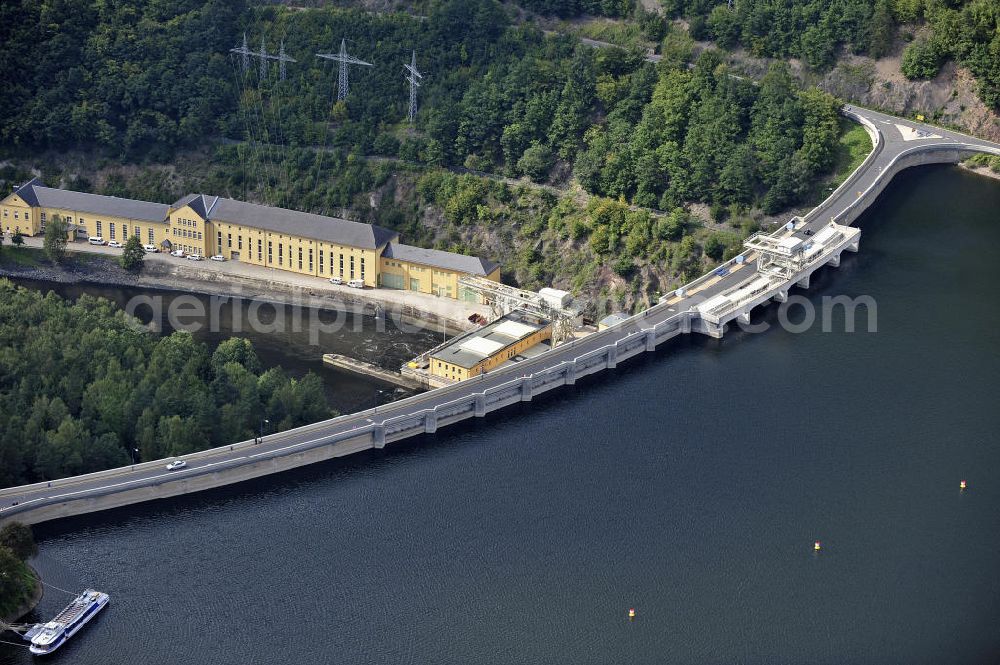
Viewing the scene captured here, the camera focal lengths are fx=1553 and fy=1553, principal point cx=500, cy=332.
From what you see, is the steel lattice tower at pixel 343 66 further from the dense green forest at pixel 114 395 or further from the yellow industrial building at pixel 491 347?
the dense green forest at pixel 114 395

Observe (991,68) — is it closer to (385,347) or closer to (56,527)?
(385,347)

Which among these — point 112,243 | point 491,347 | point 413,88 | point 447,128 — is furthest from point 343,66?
point 491,347

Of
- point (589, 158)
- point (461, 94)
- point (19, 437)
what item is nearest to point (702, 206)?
point (589, 158)

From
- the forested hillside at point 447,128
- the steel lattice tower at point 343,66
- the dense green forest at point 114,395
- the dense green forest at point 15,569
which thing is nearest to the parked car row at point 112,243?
the forested hillside at point 447,128

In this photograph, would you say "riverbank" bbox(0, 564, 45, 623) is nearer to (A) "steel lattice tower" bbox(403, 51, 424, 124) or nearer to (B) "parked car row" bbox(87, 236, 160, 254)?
(B) "parked car row" bbox(87, 236, 160, 254)

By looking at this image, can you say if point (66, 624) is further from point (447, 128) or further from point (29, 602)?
point (447, 128)

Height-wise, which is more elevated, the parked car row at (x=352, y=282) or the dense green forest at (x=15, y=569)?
the parked car row at (x=352, y=282)
